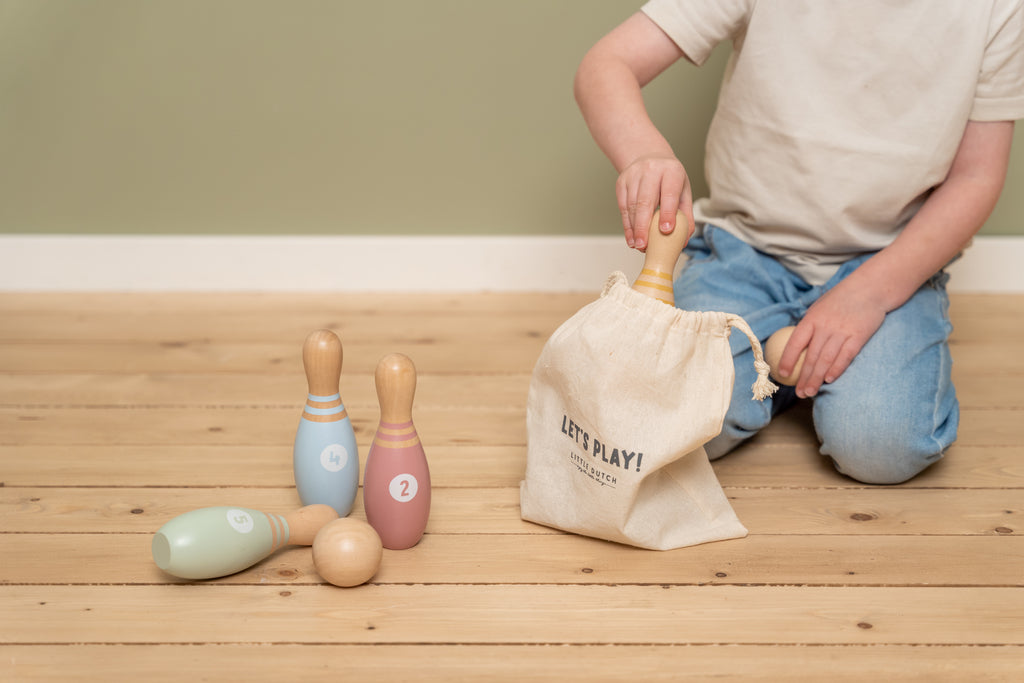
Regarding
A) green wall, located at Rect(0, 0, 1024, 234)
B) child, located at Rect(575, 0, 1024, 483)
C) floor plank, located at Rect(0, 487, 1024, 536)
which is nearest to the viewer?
floor plank, located at Rect(0, 487, 1024, 536)

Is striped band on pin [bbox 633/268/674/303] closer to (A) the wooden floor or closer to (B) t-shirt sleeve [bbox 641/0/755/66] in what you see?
(A) the wooden floor

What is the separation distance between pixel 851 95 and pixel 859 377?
0.32 metres

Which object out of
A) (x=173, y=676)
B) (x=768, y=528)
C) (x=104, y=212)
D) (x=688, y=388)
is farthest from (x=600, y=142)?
(x=104, y=212)

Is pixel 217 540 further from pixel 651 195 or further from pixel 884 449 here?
pixel 884 449

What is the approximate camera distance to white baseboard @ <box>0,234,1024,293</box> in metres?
1.65

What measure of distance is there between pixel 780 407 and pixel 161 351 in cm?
87

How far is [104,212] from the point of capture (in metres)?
1.65

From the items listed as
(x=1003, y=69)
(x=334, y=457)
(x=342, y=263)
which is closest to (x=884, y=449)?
(x=1003, y=69)

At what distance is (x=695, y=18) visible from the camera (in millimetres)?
1054

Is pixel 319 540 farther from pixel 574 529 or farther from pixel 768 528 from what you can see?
pixel 768 528

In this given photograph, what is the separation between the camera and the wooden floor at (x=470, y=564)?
0.71 meters

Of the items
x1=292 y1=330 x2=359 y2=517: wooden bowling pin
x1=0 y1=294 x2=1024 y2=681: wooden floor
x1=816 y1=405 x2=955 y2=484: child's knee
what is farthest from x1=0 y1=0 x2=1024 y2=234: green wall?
x1=292 y1=330 x2=359 y2=517: wooden bowling pin

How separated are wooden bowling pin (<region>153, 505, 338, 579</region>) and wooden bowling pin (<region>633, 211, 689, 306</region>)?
0.37 m

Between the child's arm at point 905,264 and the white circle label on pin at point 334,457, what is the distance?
18.5 inches
